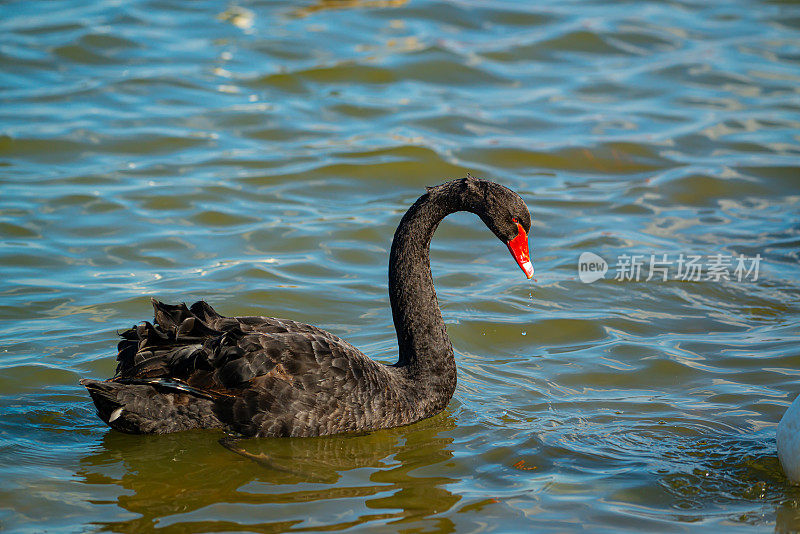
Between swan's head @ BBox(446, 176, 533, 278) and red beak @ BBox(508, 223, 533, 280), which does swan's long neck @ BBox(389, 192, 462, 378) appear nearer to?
swan's head @ BBox(446, 176, 533, 278)

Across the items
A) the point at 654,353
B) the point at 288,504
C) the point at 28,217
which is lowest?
the point at 288,504

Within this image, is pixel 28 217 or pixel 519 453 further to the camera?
pixel 28 217

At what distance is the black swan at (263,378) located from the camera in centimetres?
527

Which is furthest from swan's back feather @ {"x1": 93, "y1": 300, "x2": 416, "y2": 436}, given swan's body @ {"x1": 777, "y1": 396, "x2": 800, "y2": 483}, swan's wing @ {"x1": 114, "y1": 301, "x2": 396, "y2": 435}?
swan's body @ {"x1": 777, "y1": 396, "x2": 800, "y2": 483}

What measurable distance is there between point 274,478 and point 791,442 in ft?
8.63

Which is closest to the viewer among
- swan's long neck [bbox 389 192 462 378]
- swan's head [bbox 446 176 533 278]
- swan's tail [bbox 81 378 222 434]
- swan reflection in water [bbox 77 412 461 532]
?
swan reflection in water [bbox 77 412 461 532]

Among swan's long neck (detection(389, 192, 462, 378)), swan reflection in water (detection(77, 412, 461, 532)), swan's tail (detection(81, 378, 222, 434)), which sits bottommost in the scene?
swan reflection in water (detection(77, 412, 461, 532))

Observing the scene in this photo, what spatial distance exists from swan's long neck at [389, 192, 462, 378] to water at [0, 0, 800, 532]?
375 millimetres

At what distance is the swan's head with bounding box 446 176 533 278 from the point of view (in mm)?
5707

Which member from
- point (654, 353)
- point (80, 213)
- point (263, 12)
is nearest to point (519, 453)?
point (654, 353)

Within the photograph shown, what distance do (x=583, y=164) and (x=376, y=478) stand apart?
6.59 metres

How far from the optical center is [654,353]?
693cm

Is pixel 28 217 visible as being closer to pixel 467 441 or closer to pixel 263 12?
pixel 467 441

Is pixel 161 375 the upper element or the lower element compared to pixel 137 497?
upper
